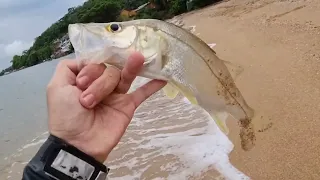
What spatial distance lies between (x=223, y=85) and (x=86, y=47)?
3.22 feet

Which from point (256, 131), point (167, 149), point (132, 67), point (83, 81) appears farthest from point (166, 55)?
point (167, 149)

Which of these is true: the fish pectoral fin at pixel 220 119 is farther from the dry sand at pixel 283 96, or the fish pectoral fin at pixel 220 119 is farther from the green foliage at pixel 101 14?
the green foliage at pixel 101 14

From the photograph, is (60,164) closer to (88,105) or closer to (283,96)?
(88,105)

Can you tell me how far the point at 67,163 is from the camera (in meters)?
2.04

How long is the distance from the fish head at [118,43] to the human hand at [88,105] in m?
0.06

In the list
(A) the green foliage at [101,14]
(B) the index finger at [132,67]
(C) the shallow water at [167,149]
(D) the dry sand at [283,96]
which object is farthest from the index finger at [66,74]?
(A) the green foliage at [101,14]

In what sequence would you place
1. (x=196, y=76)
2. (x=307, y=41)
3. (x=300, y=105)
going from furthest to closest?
(x=307, y=41) → (x=300, y=105) → (x=196, y=76)

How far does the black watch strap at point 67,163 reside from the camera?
2.02 metres

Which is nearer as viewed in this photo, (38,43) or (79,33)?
(79,33)

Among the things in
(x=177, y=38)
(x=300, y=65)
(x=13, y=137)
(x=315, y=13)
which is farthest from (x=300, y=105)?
(x=13, y=137)

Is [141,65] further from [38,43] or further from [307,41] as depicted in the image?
[38,43]

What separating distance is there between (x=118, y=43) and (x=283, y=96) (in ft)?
15.3

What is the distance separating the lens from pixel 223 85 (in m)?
2.72

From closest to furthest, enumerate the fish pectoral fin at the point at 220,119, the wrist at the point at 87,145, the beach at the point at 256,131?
the wrist at the point at 87,145, the fish pectoral fin at the point at 220,119, the beach at the point at 256,131
